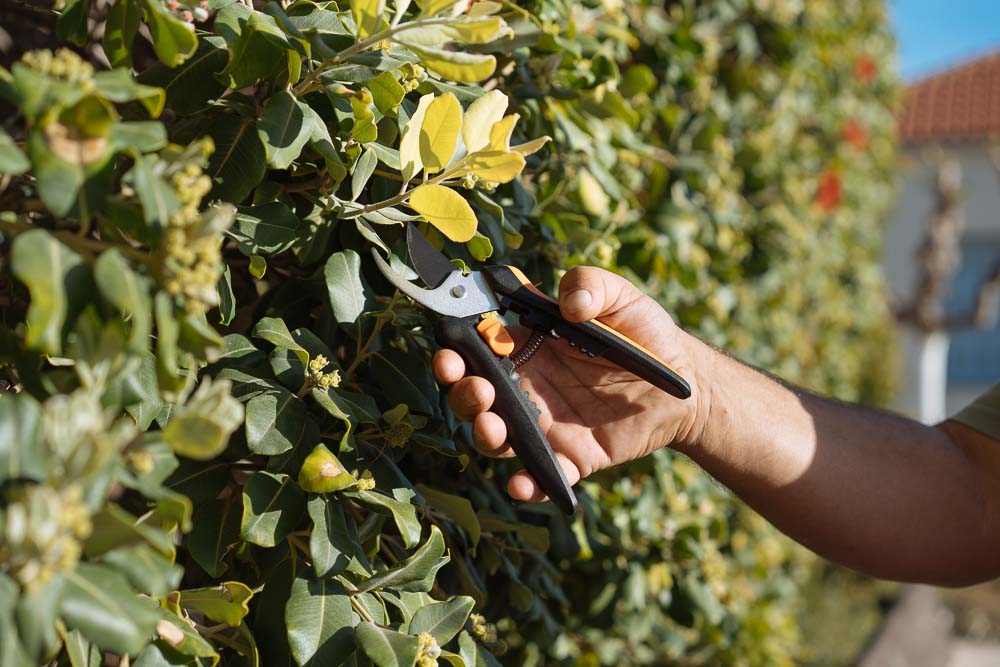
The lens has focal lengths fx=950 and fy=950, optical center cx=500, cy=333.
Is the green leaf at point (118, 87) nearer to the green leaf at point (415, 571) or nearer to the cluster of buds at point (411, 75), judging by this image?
the cluster of buds at point (411, 75)

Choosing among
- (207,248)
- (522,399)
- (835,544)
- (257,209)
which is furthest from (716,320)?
(207,248)

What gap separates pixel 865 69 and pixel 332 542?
17.4 feet

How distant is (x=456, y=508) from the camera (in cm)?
142

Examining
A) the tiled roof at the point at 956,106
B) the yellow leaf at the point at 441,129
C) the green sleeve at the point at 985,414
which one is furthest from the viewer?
the tiled roof at the point at 956,106

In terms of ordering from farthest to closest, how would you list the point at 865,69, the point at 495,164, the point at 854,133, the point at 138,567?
1. the point at 865,69
2. the point at 854,133
3. the point at 495,164
4. the point at 138,567

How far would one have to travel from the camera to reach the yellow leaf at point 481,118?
119cm

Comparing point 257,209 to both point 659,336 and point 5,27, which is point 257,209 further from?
A: point 659,336

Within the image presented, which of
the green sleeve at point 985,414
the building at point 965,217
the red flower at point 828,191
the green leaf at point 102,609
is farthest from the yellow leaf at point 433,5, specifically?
the building at point 965,217

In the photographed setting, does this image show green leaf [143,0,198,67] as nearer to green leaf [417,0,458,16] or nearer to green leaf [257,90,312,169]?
green leaf [257,90,312,169]

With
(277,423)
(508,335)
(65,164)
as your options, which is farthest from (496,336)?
(65,164)

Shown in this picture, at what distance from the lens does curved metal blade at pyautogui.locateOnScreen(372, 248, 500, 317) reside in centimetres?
128

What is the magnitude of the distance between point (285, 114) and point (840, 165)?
4.45m

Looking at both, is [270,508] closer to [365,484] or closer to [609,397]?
[365,484]

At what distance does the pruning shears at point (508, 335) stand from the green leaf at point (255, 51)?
28cm
